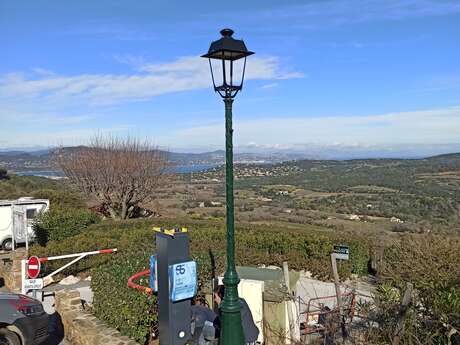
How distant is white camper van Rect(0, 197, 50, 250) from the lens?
17.2 meters

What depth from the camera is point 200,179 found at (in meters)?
64.4

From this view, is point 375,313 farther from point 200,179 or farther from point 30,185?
point 200,179

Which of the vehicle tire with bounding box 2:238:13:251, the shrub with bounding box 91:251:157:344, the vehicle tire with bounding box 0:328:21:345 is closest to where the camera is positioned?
the vehicle tire with bounding box 0:328:21:345

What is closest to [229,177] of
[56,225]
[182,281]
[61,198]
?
[182,281]

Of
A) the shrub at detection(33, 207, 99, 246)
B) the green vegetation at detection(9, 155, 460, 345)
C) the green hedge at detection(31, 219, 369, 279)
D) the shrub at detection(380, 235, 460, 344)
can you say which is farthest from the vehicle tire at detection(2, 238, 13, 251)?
the shrub at detection(380, 235, 460, 344)

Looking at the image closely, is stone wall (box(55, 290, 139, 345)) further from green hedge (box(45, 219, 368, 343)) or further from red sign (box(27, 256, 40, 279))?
green hedge (box(45, 219, 368, 343))

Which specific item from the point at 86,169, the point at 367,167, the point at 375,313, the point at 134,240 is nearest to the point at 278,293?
the point at 375,313

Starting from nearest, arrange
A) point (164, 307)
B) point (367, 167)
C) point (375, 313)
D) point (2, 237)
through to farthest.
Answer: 1. point (375, 313)
2. point (164, 307)
3. point (2, 237)
4. point (367, 167)

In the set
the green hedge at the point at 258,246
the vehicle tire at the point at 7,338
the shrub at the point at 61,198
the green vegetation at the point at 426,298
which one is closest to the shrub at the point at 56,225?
the green hedge at the point at 258,246

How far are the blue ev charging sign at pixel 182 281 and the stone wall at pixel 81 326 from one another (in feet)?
2.99

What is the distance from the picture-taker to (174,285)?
5.84 meters

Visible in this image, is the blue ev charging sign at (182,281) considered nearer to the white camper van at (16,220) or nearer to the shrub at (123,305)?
the shrub at (123,305)

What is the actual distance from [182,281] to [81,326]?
7.57 feet

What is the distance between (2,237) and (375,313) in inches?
637
